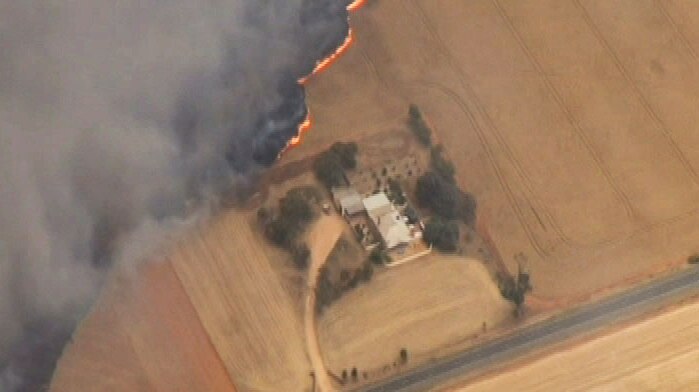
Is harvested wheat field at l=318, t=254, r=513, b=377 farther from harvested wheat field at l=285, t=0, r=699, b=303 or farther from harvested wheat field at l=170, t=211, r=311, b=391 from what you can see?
harvested wheat field at l=285, t=0, r=699, b=303

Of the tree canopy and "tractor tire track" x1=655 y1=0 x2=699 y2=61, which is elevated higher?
"tractor tire track" x1=655 y1=0 x2=699 y2=61

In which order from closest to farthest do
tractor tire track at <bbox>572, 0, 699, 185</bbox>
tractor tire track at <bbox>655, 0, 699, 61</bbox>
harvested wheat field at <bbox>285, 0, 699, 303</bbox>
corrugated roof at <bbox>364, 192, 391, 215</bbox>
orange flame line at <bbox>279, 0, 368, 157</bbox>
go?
corrugated roof at <bbox>364, 192, 391, 215</bbox>, harvested wheat field at <bbox>285, 0, 699, 303</bbox>, orange flame line at <bbox>279, 0, 368, 157</bbox>, tractor tire track at <bbox>572, 0, 699, 185</bbox>, tractor tire track at <bbox>655, 0, 699, 61</bbox>

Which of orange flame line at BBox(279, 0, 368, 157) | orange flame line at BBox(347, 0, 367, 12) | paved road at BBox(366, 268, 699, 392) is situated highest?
orange flame line at BBox(347, 0, 367, 12)

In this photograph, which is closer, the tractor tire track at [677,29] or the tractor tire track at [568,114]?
the tractor tire track at [568,114]

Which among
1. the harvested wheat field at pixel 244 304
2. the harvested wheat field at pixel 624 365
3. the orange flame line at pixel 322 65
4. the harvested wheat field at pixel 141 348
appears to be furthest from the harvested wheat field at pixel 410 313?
the orange flame line at pixel 322 65

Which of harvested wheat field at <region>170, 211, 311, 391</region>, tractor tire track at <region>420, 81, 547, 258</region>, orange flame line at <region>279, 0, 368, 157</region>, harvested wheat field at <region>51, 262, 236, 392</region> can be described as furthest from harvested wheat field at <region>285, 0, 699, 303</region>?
Result: harvested wheat field at <region>51, 262, 236, 392</region>

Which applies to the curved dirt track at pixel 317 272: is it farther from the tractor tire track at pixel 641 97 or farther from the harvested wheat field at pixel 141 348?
the tractor tire track at pixel 641 97

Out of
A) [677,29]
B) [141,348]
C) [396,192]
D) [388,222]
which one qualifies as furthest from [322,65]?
[677,29]
